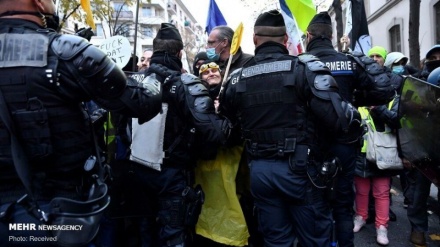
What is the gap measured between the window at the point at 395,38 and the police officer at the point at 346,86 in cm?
1738

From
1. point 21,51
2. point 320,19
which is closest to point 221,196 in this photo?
point 320,19

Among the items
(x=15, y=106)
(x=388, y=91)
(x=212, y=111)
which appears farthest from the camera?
(x=388, y=91)

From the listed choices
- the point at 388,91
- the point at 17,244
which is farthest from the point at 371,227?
the point at 17,244

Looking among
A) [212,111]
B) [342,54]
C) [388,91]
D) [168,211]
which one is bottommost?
[168,211]

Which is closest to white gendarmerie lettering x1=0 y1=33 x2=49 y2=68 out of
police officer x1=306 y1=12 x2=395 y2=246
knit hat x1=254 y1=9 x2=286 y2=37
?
knit hat x1=254 y1=9 x2=286 y2=37

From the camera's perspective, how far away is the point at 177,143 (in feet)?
10.5

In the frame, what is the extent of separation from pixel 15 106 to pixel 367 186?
3.91 m

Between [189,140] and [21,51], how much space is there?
5.29 feet

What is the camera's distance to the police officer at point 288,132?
2.82 meters

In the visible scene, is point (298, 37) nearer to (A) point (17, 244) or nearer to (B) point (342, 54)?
(B) point (342, 54)

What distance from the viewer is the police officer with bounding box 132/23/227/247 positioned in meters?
3.04

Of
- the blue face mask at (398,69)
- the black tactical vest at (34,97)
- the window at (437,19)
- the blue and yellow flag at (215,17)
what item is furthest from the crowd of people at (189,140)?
the window at (437,19)

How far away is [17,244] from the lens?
1.85 metres

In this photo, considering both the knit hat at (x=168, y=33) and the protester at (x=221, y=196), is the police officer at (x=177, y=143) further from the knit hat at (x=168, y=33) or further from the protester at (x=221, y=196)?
the protester at (x=221, y=196)
